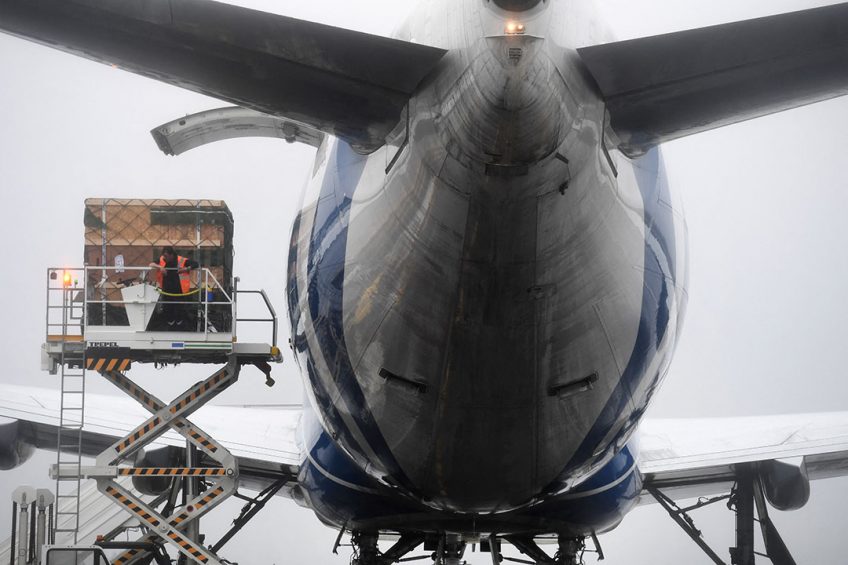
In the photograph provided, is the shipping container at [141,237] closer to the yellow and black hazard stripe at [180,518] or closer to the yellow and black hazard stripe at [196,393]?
the yellow and black hazard stripe at [196,393]

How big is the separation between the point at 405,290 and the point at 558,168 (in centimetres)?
152

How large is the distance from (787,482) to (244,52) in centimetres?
1119

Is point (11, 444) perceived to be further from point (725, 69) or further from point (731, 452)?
point (725, 69)

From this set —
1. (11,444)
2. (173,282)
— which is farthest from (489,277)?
(11,444)

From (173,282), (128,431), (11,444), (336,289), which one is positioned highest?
(173,282)

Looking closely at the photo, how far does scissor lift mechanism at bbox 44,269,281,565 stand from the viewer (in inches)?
467

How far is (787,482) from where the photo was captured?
1485cm

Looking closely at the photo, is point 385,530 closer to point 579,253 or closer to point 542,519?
point 542,519

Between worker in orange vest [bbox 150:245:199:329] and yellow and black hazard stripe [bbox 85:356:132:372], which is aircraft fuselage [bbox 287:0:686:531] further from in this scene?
yellow and black hazard stripe [bbox 85:356:132:372]

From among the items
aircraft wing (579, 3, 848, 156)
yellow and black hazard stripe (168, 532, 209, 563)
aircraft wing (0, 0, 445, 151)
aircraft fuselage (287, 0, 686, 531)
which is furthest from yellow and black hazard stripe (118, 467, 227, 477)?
aircraft wing (579, 3, 848, 156)

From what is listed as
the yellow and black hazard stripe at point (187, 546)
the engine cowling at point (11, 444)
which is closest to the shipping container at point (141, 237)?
the yellow and black hazard stripe at point (187, 546)

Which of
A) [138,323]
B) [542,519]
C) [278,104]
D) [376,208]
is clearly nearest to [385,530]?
[542,519]

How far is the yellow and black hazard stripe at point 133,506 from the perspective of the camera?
1205 centimetres

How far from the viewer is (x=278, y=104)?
21.2 feet
